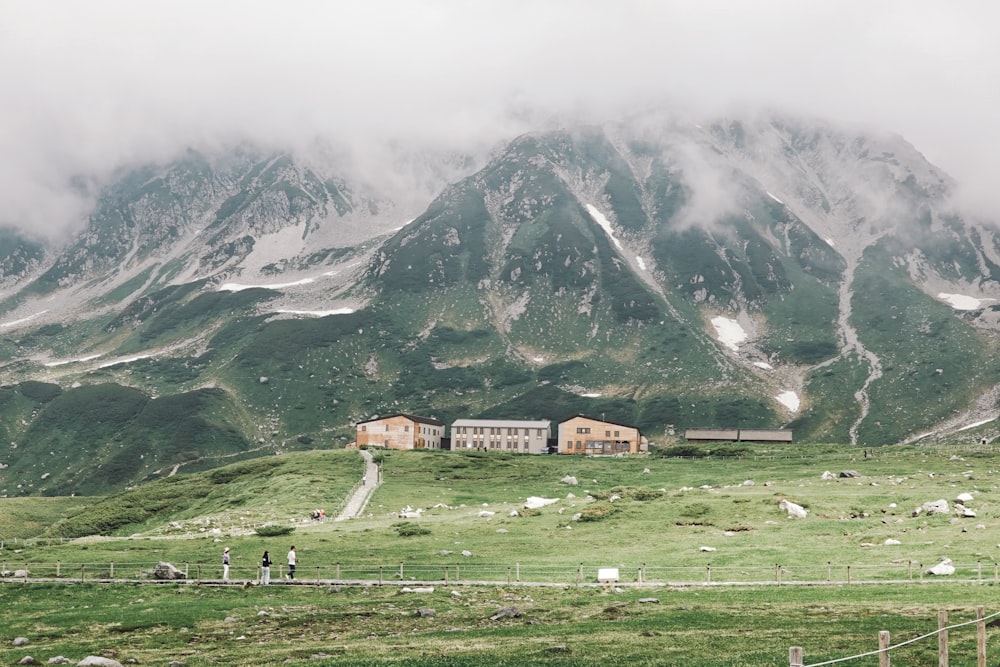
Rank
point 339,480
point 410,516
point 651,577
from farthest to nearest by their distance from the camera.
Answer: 1. point 339,480
2. point 410,516
3. point 651,577

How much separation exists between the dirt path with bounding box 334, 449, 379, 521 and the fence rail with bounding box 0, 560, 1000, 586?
3947 centimetres

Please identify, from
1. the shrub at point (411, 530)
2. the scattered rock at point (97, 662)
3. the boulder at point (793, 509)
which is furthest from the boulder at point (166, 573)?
the boulder at point (793, 509)

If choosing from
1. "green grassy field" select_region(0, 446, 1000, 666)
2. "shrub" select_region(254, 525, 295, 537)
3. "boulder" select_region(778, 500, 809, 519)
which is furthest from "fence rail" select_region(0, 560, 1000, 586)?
"boulder" select_region(778, 500, 809, 519)

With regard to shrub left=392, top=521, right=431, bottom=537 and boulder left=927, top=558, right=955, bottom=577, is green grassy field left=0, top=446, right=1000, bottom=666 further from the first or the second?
boulder left=927, top=558, right=955, bottom=577

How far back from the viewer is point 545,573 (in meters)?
56.1

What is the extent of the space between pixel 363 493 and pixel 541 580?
7595cm

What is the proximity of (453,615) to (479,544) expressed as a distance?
1286 inches

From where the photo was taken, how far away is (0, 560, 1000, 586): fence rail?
49.2m

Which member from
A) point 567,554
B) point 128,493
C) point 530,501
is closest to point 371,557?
point 567,554

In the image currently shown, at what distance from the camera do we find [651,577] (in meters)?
53.6

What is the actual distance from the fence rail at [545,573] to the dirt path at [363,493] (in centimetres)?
3947

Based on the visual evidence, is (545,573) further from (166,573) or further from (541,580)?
(166,573)

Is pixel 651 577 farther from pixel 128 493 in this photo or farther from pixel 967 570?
pixel 128 493

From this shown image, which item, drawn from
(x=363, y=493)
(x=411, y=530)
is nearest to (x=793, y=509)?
(x=411, y=530)
